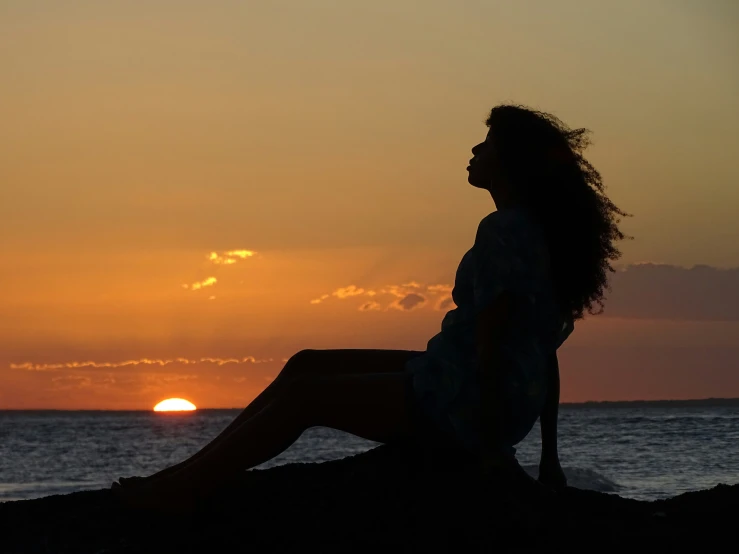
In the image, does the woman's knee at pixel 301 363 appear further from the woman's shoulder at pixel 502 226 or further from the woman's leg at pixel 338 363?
the woman's shoulder at pixel 502 226

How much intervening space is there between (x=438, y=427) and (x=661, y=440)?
3887 centimetres

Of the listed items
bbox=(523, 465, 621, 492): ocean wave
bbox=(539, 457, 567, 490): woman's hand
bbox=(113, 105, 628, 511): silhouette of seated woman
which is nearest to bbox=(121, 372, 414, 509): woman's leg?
bbox=(113, 105, 628, 511): silhouette of seated woman

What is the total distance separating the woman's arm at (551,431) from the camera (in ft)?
17.7

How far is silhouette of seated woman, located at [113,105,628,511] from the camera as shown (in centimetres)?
486

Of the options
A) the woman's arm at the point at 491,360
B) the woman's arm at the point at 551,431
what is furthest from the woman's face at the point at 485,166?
the woman's arm at the point at 551,431

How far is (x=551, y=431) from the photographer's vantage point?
5.48 metres

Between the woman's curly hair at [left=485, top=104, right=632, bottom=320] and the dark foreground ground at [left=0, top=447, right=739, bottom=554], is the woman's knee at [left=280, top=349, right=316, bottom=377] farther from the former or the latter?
the woman's curly hair at [left=485, top=104, right=632, bottom=320]

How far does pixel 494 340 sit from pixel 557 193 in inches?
33.7

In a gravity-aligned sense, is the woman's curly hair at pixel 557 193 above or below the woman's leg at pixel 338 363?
above

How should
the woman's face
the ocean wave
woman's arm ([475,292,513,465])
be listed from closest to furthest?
woman's arm ([475,292,513,465]) → the woman's face → the ocean wave

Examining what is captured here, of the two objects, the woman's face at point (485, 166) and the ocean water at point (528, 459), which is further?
the ocean water at point (528, 459)

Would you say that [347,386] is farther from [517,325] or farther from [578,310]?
[578,310]

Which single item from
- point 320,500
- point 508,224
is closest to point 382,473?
point 320,500

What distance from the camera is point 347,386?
16.2ft
